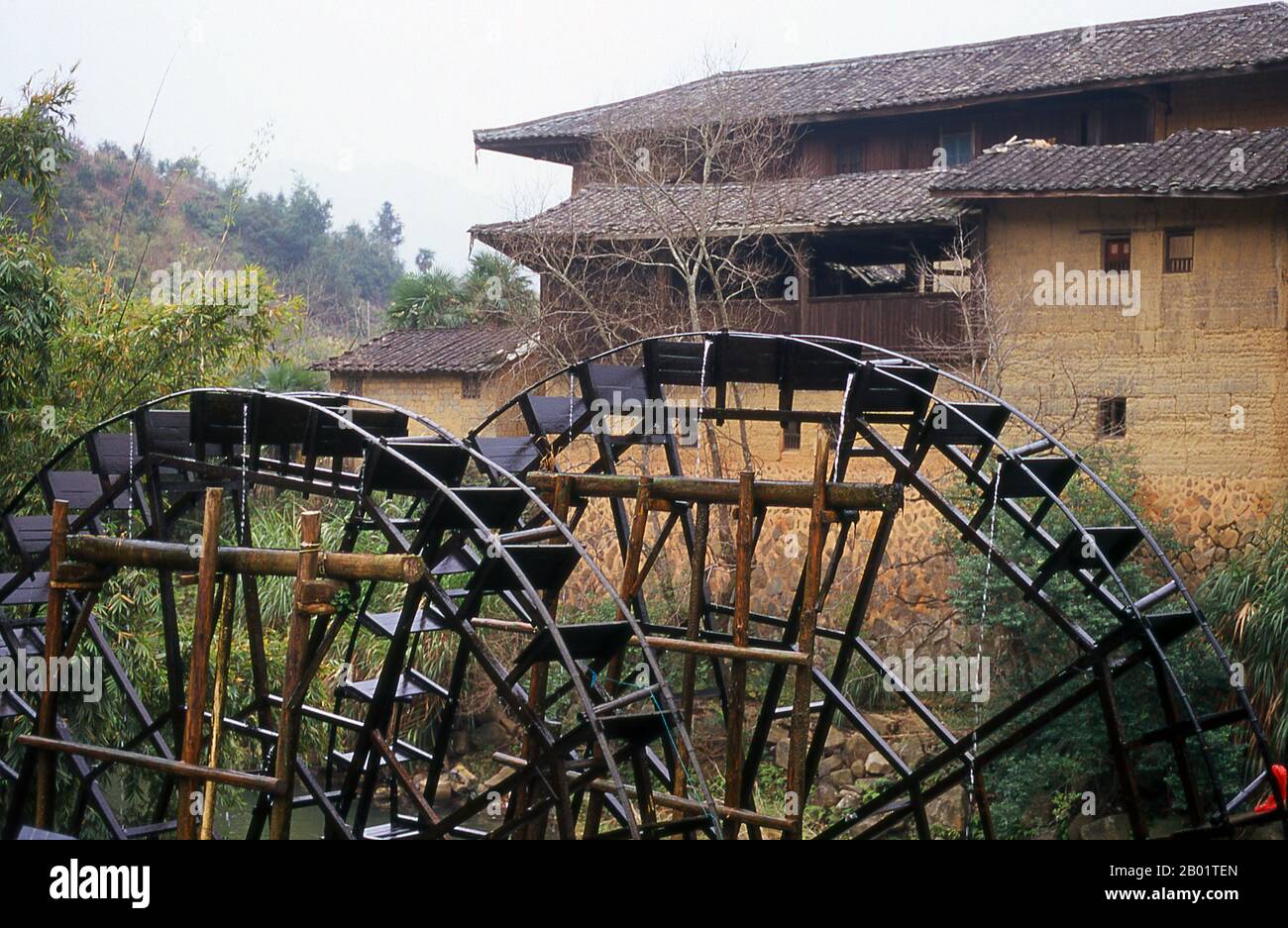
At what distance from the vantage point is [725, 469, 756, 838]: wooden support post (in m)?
9.11

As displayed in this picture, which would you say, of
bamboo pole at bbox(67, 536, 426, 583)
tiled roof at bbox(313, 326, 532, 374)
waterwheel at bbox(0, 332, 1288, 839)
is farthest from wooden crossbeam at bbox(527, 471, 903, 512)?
tiled roof at bbox(313, 326, 532, 374)

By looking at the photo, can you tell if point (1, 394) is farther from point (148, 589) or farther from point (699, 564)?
point (699, 564)

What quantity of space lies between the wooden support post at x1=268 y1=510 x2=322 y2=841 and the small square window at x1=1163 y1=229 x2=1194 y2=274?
13325mm

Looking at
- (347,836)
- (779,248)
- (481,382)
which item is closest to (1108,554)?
(347,836)

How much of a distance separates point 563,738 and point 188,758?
204 cm

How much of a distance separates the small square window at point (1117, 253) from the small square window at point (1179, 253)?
464 millimetres

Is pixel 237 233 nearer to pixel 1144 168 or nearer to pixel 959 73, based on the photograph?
pixel 959 73

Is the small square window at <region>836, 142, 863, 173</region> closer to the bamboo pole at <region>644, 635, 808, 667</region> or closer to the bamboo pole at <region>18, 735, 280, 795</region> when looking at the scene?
the bamboo pole at <region>644, 635, 808, 667</region>

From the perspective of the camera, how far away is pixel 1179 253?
17.8 m

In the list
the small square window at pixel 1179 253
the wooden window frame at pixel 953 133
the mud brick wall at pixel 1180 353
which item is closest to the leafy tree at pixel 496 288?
the wooden window frame at pixel 953 133

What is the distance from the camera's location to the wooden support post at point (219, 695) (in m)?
7.79

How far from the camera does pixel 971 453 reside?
60.4 feet

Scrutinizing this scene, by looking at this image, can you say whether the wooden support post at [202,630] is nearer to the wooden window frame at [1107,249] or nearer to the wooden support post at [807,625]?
the wooden support post at [807,625]
